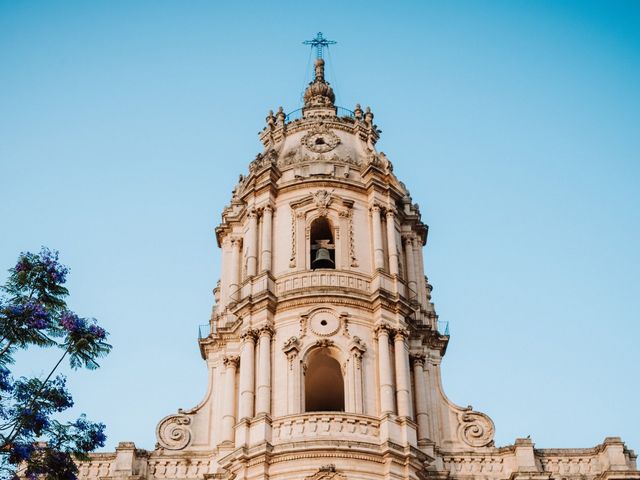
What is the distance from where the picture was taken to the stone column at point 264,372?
2923cm

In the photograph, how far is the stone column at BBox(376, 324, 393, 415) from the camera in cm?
2908

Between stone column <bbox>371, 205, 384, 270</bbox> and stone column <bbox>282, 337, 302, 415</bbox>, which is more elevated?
stone column <bbox>371, 205, 384, 270</bbox>

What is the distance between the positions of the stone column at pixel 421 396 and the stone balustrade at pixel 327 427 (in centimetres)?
265

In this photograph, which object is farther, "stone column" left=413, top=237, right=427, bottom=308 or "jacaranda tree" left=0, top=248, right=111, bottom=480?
"stone column" left=413, top=237, right=427, bottom=308

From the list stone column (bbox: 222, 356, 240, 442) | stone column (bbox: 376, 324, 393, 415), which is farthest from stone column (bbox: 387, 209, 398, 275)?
stone column (bbox: 222, 356, 240, 442)

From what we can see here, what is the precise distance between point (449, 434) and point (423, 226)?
887 cm

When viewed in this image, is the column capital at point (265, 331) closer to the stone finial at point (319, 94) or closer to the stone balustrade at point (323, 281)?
the stone balustrade at point (323, 281)

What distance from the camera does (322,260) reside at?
1334 inches

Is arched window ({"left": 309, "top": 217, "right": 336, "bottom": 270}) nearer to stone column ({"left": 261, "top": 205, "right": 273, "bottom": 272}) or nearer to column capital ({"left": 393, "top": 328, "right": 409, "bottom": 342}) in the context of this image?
stone column ({"left": 261, "top": 205, "right": 273, "bottom": 272})

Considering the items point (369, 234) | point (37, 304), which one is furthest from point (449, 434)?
point (37, 304)

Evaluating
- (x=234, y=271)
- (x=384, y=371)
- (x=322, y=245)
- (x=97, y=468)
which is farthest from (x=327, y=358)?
(x=97, y=468)

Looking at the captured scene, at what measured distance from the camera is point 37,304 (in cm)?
1939

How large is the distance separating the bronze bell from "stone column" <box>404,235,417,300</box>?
9.70 feet

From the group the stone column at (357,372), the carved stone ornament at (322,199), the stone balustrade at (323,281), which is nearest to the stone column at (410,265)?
the stone balustrade at (323,281)
